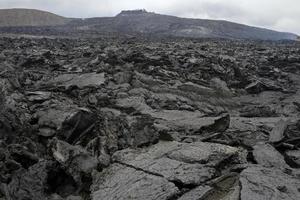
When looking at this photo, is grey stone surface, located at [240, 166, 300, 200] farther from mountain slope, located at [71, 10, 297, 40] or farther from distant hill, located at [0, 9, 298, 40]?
mountain slope, located at [71, 10, 297, 40]

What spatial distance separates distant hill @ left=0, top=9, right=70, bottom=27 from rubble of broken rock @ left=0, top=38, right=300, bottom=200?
195 feet

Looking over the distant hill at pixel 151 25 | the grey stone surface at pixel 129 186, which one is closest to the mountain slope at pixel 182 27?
the distant hill at pixel 151 25

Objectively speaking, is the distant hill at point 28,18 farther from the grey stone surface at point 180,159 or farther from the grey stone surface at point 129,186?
the grey stone surface at point 129,186

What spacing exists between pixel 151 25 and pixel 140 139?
58921mm

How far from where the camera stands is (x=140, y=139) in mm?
7461

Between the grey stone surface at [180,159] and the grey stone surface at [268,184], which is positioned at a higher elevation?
the grey stone surface at [268,184]

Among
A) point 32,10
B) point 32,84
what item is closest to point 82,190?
point 32,84

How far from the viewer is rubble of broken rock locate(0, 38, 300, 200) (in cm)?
584

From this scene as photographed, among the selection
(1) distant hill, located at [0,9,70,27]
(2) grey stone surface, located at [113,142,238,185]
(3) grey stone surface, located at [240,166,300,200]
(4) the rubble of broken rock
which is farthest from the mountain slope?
(3) grey stone surface, located at [240,166,300,200]

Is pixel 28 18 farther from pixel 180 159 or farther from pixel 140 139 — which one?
pixel 180 159

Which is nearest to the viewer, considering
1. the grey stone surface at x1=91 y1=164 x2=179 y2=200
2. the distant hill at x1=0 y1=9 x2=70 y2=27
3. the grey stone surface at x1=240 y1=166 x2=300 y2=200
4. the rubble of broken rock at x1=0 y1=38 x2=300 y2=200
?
the grey stone surface at x1=240 y1=166 x2=300 y2=200

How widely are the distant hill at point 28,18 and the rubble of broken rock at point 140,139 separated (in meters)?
59.5

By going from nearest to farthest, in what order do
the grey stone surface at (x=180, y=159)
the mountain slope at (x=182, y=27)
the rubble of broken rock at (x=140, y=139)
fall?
the rubble of broken rock at (x=140, y=139), the grey stone surface at (x=180, y=159), the mountain slope at (x=182, y=27)

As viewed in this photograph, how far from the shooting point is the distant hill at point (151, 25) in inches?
2317
